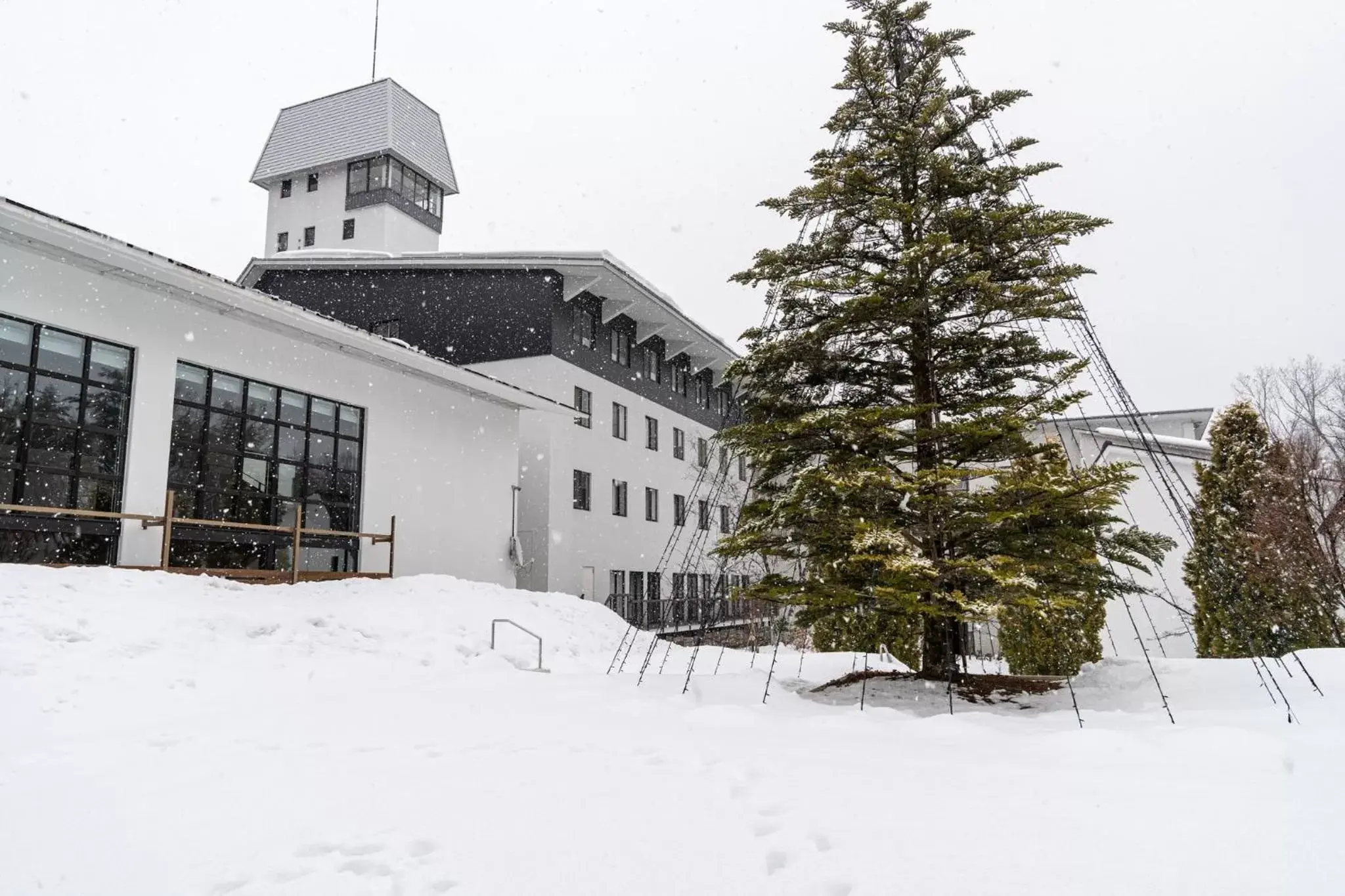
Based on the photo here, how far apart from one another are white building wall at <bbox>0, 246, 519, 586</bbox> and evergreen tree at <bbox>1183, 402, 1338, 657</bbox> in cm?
1403

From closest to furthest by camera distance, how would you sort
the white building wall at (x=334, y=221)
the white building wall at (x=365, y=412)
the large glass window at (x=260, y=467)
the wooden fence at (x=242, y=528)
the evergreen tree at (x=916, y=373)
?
the evergreen tree at (x=916, y=373) → the wooden fence at (x=242, y=528) → the white building wall at (x=365, y=412) → the large glass window at (x=260, y=467) → the white building wall at (x=334, y=221)

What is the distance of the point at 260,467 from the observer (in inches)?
540

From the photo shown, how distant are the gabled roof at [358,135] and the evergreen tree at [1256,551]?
30817 millimetres

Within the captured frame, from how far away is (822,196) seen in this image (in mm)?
8828

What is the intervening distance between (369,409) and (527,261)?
772cm

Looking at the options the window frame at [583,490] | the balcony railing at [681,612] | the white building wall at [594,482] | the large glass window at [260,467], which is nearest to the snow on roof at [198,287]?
the large glass window at [260,467]

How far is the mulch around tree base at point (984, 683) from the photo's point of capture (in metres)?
9.04

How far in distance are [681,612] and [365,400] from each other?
47.6 ft

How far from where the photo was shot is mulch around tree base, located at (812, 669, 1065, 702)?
29.7 ft

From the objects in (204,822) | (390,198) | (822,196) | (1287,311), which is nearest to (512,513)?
(822,196)

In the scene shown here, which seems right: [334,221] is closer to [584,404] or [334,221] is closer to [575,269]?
[575,269]

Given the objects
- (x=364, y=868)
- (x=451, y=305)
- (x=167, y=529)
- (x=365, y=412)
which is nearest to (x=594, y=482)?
(x=451, y=305)

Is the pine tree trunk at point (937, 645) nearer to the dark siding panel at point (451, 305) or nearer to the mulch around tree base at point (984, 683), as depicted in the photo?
the mulch around tree base at point (984, 683)

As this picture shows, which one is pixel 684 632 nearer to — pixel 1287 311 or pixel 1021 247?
pixel 1021 247
